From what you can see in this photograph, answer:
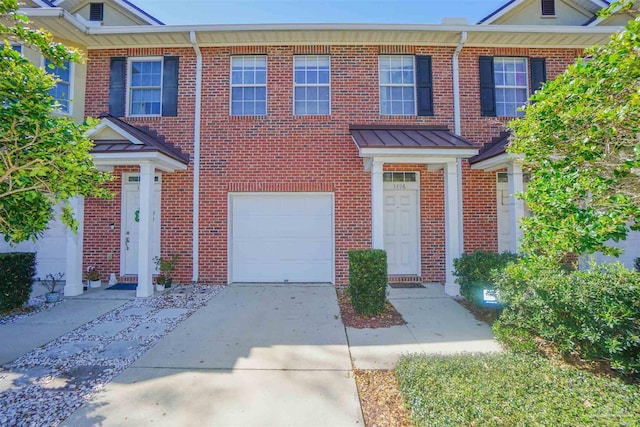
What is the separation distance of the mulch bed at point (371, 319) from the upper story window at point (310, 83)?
4.95 metres

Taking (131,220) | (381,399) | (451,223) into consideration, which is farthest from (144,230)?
(451,223)

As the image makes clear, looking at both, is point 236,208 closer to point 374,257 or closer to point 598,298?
point 374,257

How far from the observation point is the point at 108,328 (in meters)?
4.66

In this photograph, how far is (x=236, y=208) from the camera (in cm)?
743

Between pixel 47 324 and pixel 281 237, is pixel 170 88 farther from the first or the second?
pixel 47 324

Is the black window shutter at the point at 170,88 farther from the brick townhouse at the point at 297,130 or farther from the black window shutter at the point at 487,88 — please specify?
the black window shutter at the point at 487,88

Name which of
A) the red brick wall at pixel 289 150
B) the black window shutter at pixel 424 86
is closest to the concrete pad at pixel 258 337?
the red brick wall at pixel 289 150

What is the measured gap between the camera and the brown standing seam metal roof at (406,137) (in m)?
5.98

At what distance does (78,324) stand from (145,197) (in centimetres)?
262

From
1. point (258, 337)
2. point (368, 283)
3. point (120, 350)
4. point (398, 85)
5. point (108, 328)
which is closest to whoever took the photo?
point (120, 350)

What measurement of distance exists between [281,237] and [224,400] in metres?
4.70

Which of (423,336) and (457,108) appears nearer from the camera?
(423,336)

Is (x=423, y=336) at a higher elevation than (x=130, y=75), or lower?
lower

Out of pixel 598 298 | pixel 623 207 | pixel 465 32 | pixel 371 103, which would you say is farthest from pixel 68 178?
pixel 465 32
